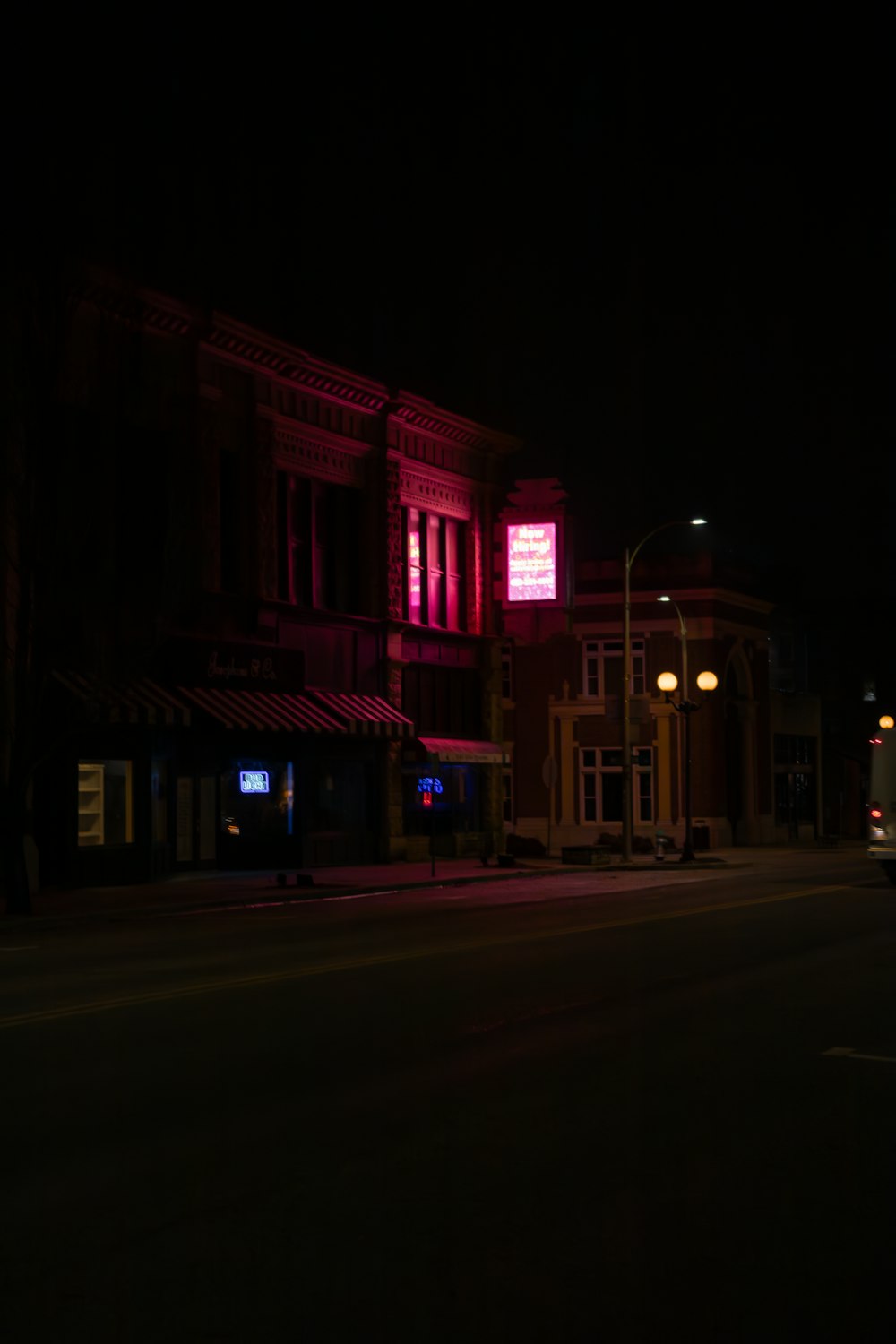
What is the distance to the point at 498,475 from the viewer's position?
44219 mm

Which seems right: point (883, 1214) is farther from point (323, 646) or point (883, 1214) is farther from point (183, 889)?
point (323, 646)

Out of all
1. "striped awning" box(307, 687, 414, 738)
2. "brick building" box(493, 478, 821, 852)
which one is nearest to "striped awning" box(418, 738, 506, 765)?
"striped awning" box(307, 687, 414, 738)

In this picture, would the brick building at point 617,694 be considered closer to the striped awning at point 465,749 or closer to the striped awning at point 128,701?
the striped awning at point 465,749

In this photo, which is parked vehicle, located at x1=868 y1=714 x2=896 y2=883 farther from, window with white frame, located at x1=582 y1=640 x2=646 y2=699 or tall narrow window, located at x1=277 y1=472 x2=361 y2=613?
window with white frame, located at x1=582 y1=640 x2=646 y2=699

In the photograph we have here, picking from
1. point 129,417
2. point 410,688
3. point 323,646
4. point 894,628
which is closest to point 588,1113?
point 129,417

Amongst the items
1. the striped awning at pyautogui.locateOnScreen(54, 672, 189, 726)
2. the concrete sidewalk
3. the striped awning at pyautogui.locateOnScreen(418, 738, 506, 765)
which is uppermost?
the striped awning at pyautogui.locateOnScreen(54, 672, 189, 726)

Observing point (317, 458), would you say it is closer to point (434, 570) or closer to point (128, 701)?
point (434, 570)

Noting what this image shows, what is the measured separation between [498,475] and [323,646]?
9.72 meters

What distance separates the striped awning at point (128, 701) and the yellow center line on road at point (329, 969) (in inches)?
375

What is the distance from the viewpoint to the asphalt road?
5328mm

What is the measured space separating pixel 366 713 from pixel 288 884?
298 inches

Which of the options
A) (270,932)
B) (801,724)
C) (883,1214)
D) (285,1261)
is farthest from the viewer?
(801,724)

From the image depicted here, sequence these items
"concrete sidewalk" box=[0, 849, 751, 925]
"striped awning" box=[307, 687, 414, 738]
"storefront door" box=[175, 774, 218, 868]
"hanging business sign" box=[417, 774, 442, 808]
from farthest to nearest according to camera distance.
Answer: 1. "hanging business sign" box=[417, 774, 442, 808]
2. "striped awning" box=[307, 687, 414, 738]
3. "storefront door" box=[175, 774, 218, 868]
4. "concrete sidewalk" box=[0, 849, 751, 925]

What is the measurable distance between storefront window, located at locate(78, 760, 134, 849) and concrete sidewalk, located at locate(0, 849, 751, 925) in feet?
3.65
